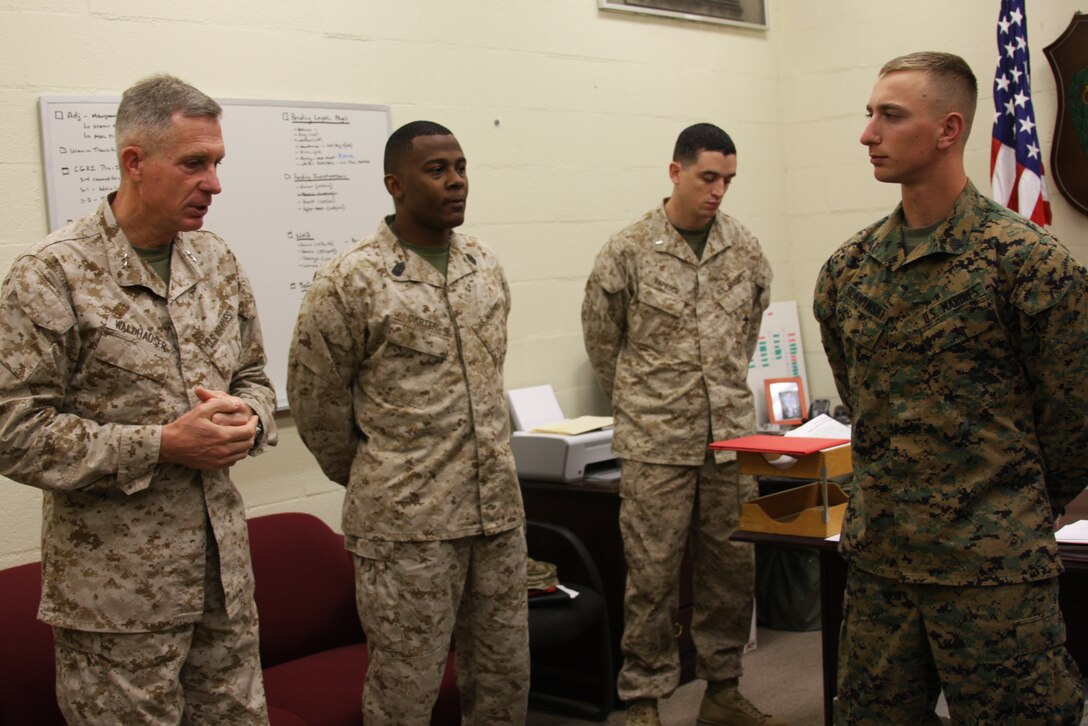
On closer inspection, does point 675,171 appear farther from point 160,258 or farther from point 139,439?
point 139,439

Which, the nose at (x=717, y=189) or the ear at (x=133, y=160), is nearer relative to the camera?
the ear at (x=133, y=160)

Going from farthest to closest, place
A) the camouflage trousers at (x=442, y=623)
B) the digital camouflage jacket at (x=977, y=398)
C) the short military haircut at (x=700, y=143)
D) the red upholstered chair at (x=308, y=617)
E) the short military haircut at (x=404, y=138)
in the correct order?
the short military haircut at (x=700, y=143), the red upholstered chair at (x=308, y=617), the short military haircut at (x=404, y=138), the camouflage trousers at (x=442, y=623), the digital camouflage jacket at (x=977, y=398)

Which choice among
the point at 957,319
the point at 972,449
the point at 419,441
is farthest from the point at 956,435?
the point at 419,441

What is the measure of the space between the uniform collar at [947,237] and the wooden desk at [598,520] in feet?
5.69

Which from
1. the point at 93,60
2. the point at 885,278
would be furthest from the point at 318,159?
the point at 885,278

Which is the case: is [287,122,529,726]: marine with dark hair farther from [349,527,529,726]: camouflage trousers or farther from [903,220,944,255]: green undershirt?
[903,220,944,255]: green undershirt

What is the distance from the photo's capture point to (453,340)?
2.62 metres

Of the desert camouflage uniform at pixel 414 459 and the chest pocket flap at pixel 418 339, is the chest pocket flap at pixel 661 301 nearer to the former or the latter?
the desert camouflage uniform at pixel 414 459

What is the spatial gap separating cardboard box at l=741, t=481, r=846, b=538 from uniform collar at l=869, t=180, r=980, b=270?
31.3 inches

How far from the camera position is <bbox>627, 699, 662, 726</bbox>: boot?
11.0 ft

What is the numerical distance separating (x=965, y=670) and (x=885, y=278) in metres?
0.69

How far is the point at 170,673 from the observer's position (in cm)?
200

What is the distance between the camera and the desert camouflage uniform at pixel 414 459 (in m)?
2.56

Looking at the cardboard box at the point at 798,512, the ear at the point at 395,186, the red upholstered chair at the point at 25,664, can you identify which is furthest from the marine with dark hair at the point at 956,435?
the red upholstered chair at the point at 25,664
